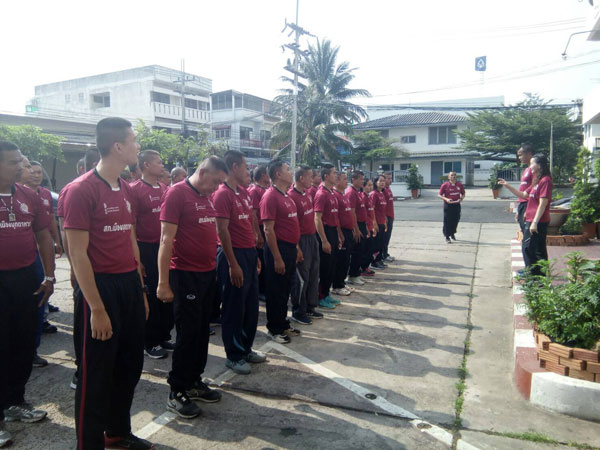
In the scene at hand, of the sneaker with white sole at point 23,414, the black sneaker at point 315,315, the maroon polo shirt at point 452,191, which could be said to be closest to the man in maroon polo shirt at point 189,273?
the sneaker with white sole at point 23,414

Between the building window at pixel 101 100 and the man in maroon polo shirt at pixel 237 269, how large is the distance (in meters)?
37.2

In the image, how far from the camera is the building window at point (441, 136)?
36.5 metres

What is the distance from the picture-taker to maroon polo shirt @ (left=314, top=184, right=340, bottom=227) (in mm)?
6090

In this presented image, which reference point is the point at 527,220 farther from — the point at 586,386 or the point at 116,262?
the point at 116,262

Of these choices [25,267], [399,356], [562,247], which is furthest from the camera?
[562,247]

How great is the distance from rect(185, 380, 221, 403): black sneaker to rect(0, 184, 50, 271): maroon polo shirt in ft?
5.23

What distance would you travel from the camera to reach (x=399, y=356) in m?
4.43

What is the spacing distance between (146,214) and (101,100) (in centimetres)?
3700

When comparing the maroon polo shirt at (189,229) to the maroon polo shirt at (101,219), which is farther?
the maroon polo shirt at (189,229)

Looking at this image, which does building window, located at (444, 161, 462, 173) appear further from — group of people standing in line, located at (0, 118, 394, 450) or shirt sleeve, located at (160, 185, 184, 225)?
shirt sleeve, located at (160, 185, 184, 225)

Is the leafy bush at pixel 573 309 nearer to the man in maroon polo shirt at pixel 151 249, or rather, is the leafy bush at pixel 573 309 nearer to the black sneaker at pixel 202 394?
the black sneaker at pixel 202 394

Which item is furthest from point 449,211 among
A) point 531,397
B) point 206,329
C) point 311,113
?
point 311,113

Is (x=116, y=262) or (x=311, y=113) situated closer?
(x=116, y=262)

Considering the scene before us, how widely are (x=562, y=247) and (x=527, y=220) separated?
3589 millimetres
